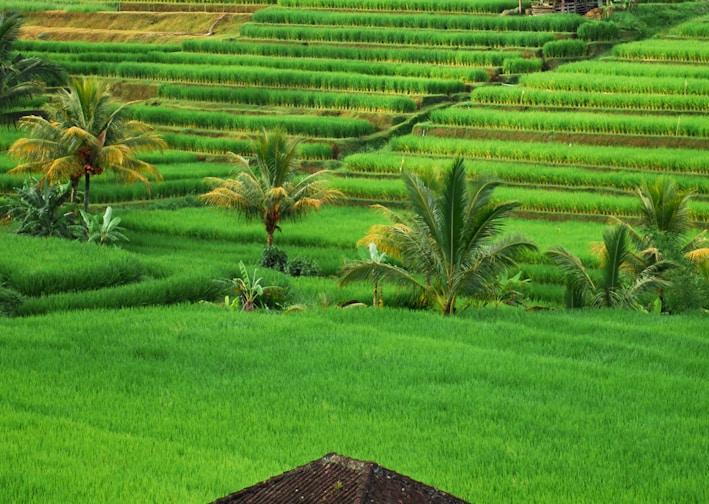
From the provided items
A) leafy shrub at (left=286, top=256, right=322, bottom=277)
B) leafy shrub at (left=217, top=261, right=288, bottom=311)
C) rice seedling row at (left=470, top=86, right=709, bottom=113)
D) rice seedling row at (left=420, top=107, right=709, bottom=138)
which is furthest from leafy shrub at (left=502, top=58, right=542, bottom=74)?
leafy shrub at (left=217, top=261, right=288, bottom=311)

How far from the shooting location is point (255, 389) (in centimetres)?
1218

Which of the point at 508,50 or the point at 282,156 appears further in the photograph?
the point at 508,50

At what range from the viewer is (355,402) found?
11820 millimetres

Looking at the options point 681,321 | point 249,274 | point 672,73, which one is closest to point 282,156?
point 249,274

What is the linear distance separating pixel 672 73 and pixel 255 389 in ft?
70.5

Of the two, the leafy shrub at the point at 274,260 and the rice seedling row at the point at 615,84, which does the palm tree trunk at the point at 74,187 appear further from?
the rice seedling row at the point at 615,84

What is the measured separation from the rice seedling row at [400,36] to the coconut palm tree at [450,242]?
20.3 m

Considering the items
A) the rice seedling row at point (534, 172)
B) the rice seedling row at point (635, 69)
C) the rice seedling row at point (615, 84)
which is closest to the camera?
the rice seedling row at point (534, 172)

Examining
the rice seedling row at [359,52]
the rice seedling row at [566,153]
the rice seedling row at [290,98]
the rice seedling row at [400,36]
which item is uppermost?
the rice seedling row at [400,36]

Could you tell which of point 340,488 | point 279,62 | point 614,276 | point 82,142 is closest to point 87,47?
Answer: point 279,62

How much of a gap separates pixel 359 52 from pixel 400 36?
1.53 meters

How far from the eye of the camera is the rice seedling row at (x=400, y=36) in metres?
35.7

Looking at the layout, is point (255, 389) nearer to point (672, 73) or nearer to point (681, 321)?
point (681, 321)

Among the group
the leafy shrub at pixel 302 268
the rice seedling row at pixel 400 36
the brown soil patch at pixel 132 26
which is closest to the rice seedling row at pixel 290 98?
the rice seedling row at pixel 400 36
